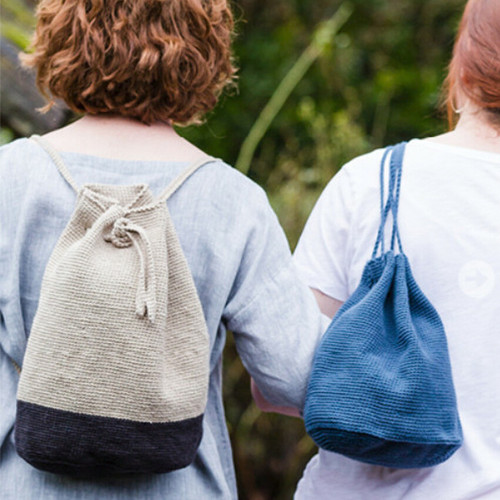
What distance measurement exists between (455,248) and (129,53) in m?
0.90

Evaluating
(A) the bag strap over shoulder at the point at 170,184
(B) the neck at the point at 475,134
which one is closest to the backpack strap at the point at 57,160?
(A) the bag strap over shoulder at the point at 170,184

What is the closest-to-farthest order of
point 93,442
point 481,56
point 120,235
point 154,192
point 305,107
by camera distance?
point 93,442
point 120,235
point 154,192
point 481,56
point 305,107

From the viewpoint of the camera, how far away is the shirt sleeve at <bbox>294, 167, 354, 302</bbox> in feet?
6.82

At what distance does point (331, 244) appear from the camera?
6.86ft

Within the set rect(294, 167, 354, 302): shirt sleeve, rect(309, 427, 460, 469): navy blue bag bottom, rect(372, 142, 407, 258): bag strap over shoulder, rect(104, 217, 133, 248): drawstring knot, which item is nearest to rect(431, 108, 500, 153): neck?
rect(372, 142, 407, 258): bag strap over shoulder

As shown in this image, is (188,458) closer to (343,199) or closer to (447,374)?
(447,374)

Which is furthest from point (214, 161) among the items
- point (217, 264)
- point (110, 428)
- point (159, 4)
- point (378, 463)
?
point (378, 463)

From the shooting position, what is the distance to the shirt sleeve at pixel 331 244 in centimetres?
208

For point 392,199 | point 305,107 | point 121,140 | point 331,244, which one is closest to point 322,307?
point 331,244

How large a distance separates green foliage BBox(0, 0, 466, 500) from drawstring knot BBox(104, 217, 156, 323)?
2.15 m

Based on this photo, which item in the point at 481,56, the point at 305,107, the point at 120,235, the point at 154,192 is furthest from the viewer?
the point at 305,107

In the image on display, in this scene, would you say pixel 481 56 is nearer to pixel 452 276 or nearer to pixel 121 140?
pixel 452 276

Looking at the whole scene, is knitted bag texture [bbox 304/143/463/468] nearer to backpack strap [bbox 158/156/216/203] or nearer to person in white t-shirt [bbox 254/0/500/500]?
person in white t-shirt [bbox 254/0/500/500]

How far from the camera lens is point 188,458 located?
5.64ft
